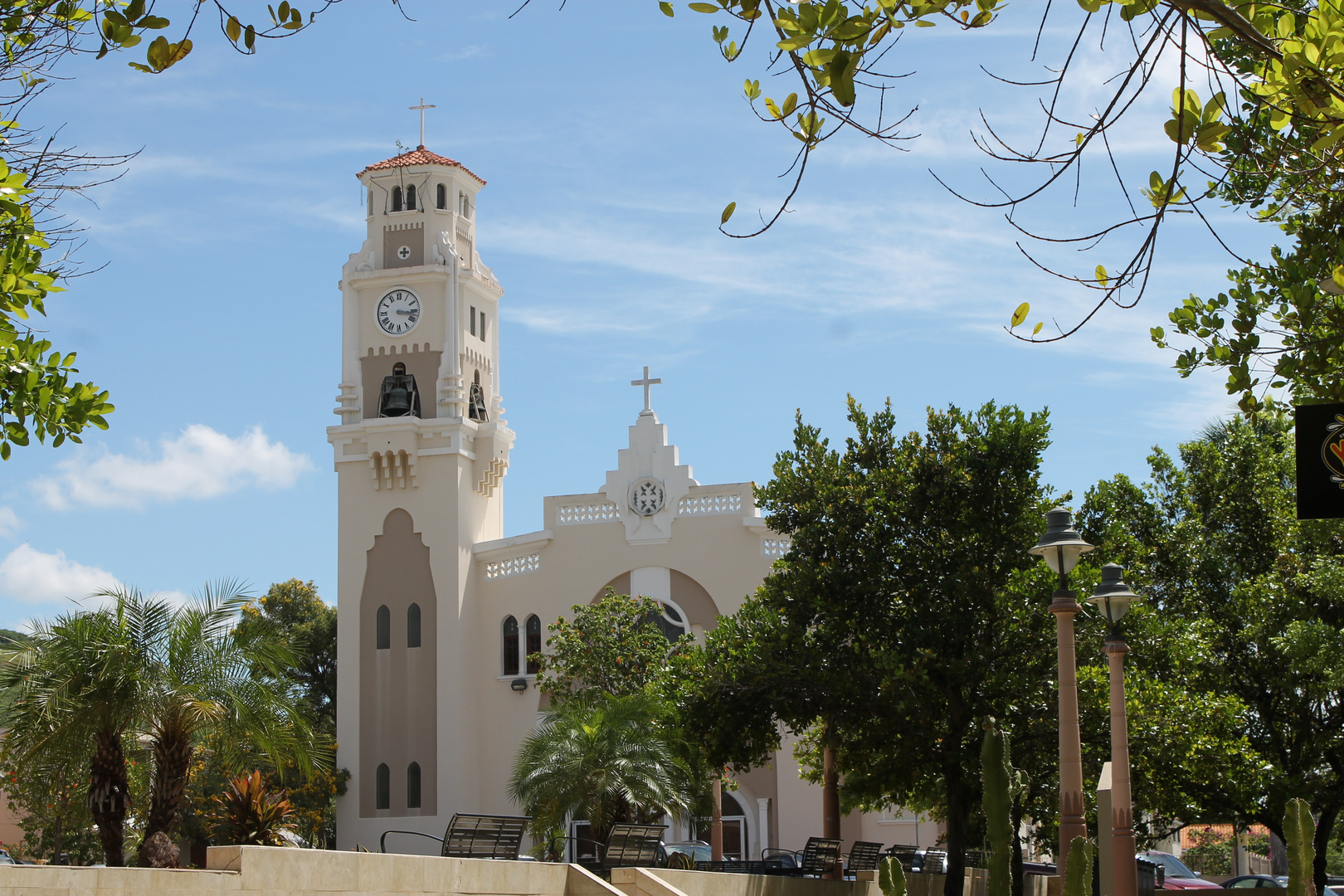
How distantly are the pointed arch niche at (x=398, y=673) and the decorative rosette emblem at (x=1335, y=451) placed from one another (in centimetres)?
3402

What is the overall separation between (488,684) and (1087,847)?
29.6 m

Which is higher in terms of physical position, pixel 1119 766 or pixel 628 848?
pixel 1119 766

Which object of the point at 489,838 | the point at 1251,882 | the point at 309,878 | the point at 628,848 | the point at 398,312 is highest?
the point at 398,312

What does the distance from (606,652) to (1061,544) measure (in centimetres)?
1910

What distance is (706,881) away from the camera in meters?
17.3

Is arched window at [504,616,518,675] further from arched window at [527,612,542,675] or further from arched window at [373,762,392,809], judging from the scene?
arched window at [373,762,392,809]

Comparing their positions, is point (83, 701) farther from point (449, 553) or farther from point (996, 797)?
point (449, 553)

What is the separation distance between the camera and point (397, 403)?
4084cm

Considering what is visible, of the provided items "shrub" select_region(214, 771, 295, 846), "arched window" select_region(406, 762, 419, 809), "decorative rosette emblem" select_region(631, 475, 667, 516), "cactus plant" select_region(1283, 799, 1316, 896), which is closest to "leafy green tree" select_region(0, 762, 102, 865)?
"shrub" select_region(214, 771, 295, 846)

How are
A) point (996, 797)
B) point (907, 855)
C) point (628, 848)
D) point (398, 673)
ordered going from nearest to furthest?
point (996, 797)
point (628, 848)
point (907, 855)
point (398, 673)

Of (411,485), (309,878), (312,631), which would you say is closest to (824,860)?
(309,878)

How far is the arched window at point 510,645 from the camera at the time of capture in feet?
131

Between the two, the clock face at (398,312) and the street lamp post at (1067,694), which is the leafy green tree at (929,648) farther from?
the clock face at (398,312)

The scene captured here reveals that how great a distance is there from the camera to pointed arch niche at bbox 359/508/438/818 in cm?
3875
